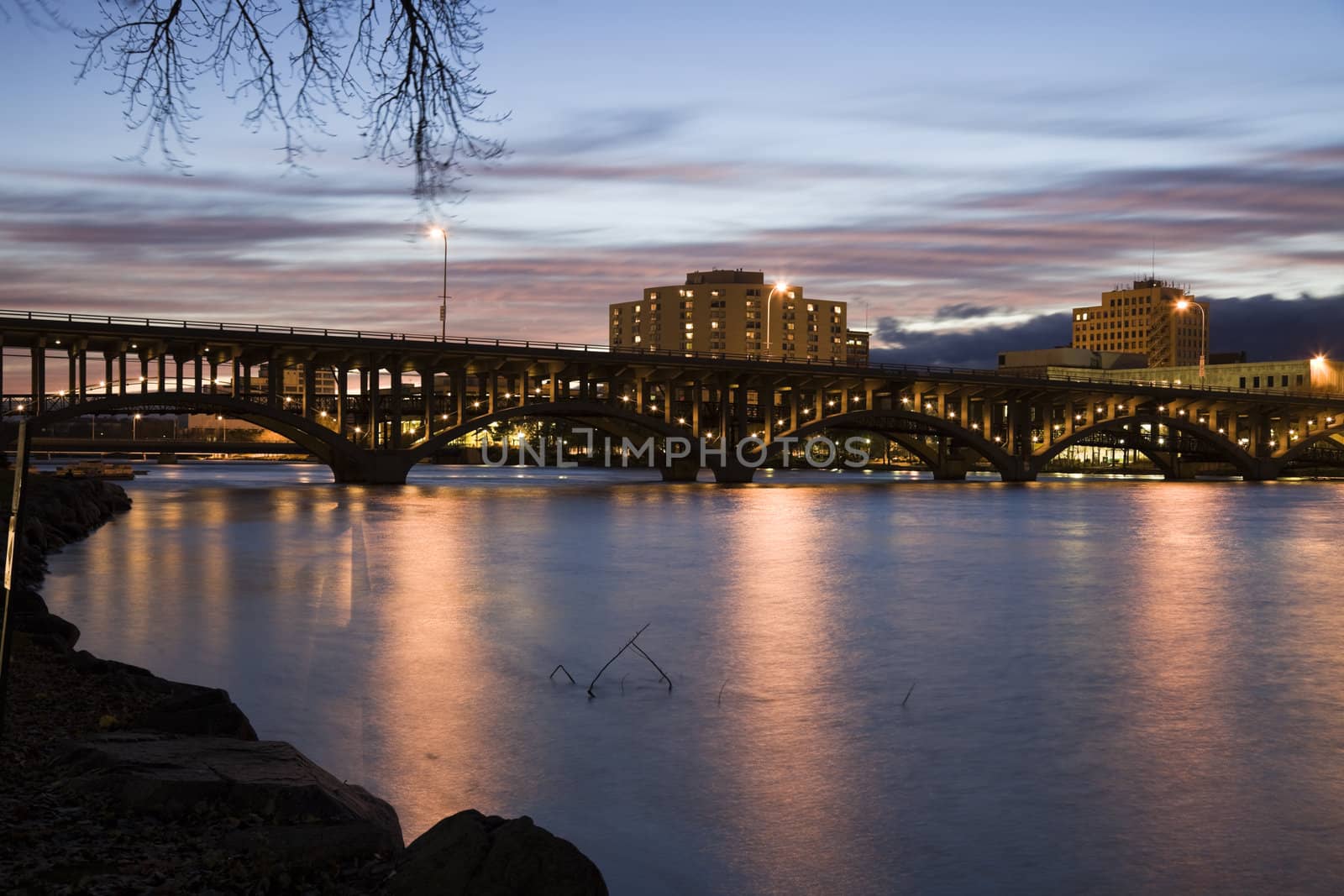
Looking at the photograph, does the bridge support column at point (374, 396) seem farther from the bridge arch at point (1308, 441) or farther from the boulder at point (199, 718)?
the bridge arch at point (1308, 441)

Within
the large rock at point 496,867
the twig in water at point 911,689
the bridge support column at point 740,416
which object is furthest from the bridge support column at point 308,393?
the large rock at point 496,867

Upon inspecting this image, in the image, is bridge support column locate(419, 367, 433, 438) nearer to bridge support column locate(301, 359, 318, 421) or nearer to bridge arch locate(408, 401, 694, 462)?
bridge arch locate(408, 401, 694, 462)

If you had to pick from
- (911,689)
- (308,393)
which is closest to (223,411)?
(308,393)

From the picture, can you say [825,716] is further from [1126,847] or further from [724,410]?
[724,410]

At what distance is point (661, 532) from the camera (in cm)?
5375

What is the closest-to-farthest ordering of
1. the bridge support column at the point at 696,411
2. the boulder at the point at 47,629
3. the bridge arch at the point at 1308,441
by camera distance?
the boulder at the point at 47,629
the bridge support column at the point at 696,411
the bridge arch at the point at 1308,441

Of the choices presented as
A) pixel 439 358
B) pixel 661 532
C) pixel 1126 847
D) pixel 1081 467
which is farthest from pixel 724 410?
pixel 1126 847

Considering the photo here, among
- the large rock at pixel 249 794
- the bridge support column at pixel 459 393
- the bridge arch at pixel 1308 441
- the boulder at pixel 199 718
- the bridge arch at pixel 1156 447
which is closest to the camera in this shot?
the large rock at pixel 249 794

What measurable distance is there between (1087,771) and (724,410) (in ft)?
315

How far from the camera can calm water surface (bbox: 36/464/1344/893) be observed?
452 inches

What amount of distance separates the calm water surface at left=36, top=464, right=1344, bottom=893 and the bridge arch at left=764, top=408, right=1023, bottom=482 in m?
65.8

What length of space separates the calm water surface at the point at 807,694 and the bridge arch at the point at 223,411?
109 ft

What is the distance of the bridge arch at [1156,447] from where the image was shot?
420ft

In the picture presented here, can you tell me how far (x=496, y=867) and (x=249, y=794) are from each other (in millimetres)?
2508
